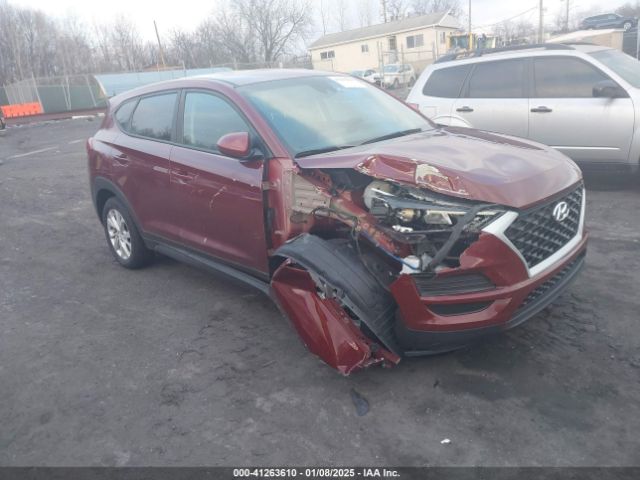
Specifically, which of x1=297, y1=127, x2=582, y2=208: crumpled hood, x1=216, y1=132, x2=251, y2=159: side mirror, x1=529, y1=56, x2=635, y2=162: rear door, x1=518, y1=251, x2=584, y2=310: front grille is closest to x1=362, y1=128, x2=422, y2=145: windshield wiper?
x1=297, y1=127, x2=582, y2=208: crumpled hood

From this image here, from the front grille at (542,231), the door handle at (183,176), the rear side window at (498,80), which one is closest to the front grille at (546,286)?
the front grille at (542,231)

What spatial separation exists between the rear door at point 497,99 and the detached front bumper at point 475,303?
451 centimetres

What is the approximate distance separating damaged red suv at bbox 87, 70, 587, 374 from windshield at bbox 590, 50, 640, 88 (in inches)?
138

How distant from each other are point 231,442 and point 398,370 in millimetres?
1093

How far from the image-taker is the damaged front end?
9.43 feet

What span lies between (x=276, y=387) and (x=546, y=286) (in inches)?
66.5

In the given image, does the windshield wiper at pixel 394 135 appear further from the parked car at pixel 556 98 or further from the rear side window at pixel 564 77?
the rear side window at pixel 564 77

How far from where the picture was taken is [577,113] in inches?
257

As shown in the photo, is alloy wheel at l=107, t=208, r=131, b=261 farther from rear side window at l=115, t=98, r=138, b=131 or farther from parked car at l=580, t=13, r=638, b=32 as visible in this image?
parked car at l=580, t=13, r=638, b=32

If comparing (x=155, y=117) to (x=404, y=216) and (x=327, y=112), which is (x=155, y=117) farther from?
(x=404, y=216)

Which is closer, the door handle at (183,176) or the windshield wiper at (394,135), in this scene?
the windshield wiper at (394,135)

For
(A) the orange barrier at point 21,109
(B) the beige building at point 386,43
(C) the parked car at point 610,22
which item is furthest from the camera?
(B) the beige building at point 386,43

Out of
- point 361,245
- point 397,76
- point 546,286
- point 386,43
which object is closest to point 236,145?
point 361,245

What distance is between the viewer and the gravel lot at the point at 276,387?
8.75 feet
